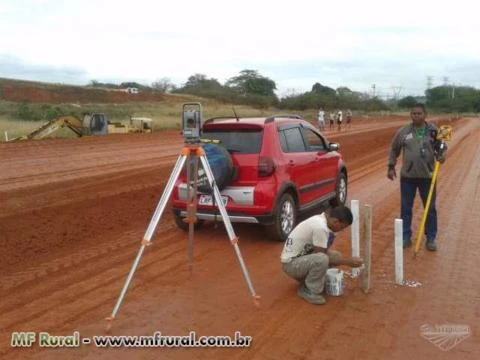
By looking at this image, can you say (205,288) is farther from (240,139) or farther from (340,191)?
(340,191)

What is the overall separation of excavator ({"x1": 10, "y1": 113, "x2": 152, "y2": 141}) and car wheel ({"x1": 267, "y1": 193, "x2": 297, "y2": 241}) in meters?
19.1

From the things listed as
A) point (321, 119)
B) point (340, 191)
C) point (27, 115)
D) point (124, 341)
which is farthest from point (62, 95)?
point (124, 341)

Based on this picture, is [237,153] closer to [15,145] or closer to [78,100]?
[15,145]

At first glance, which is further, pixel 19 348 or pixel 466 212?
pixel 466 212

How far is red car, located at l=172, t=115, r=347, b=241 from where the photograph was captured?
7254mm

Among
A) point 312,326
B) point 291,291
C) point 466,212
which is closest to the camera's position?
point 312,326

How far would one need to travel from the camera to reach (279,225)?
24.5 feet

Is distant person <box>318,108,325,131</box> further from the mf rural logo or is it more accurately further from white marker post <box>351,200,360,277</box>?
the mf rural logo

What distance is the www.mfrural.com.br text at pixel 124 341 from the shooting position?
441cm

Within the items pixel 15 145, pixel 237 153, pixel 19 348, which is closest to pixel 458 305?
pixel 237 153

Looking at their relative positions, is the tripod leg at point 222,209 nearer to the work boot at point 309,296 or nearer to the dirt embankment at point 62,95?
the work boot at point 309,296

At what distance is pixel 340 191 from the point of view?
1016cm

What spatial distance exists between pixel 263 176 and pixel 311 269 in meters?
2.17

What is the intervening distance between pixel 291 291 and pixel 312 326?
92cm
